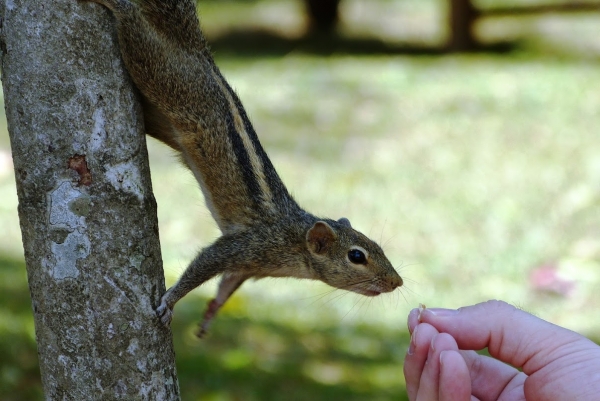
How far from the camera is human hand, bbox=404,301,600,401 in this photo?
2170 millimetres

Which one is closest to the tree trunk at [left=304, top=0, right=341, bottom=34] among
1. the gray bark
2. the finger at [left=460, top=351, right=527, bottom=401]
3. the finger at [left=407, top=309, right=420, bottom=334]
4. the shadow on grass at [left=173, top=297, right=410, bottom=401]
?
the shadow on grass at [left=173, top=297, right=410, bottom=401]

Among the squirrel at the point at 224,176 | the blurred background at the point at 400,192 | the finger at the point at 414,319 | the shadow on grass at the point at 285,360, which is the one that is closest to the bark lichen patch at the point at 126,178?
the squirrel at the point at 224,176

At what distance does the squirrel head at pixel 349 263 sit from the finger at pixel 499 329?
0.84 meters

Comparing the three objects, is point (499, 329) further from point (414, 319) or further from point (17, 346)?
point (17, 346)

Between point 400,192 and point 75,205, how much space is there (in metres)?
5.51

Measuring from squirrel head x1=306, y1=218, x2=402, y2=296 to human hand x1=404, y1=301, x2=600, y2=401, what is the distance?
0.81m

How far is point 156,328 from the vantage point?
2.25 meters

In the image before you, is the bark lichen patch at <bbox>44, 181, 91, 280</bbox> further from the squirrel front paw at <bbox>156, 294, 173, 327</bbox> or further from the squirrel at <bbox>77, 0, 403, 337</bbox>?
the squirrel at <bbox>77, 0, 403, 337</bbox>

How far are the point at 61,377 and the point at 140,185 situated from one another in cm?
57

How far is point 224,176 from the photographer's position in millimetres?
3014

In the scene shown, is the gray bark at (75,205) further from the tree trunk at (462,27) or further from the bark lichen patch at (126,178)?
the tree trunk at (462,27)

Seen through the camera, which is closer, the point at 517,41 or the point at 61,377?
the point at 61,377

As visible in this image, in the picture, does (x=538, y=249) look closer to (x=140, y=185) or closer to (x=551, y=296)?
(x=551, y=296)

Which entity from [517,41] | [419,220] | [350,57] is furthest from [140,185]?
[517,41]
